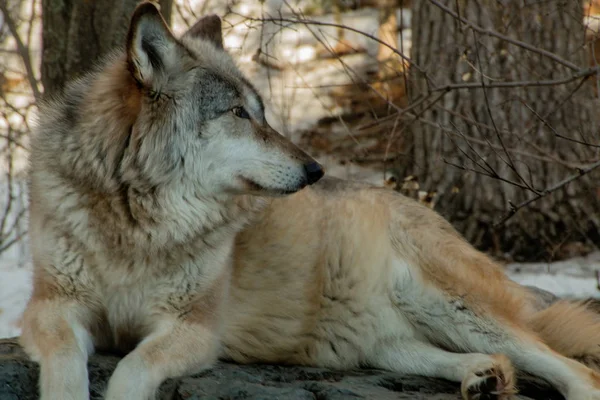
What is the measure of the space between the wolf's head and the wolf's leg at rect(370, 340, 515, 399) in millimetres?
1176

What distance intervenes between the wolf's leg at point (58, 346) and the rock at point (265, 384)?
10cm

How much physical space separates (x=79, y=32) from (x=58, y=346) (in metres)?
2.53

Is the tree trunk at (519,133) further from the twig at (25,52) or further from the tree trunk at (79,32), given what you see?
the twig at (25,52)

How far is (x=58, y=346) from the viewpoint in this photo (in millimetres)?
3314

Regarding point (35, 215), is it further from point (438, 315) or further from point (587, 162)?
point (587, 162)

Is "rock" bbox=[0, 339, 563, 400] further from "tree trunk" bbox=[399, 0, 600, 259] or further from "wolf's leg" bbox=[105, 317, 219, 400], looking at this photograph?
"tree trunk" bbox=[399, 0, 600, 259]

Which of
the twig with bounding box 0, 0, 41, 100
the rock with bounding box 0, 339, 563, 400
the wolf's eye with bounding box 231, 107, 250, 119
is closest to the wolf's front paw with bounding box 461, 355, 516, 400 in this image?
the rock with bounding box 0, 339, 563, 400

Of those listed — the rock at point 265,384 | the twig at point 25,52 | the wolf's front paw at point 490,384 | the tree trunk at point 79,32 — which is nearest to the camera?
the rock at point 265,384

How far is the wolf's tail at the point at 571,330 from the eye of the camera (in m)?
4.14

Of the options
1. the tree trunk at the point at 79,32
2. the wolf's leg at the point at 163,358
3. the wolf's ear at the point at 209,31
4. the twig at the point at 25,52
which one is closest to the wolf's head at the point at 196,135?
the wolf's ear at the point at 209,31

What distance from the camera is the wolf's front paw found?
3.53 meters

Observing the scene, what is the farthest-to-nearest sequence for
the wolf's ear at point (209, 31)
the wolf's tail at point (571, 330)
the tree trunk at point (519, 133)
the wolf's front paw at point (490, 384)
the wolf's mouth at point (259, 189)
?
the tree trunk at point (519, 133) → the wolf's ear at point (209, 31) → the wolf's tail at point (571, 330) → the wolf's mouth at point (259, 189) → the wolf's front paw at point (490, 384)

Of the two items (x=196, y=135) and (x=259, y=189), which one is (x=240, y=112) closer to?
(x=196, y=135)

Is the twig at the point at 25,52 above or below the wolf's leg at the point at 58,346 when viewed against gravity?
above
